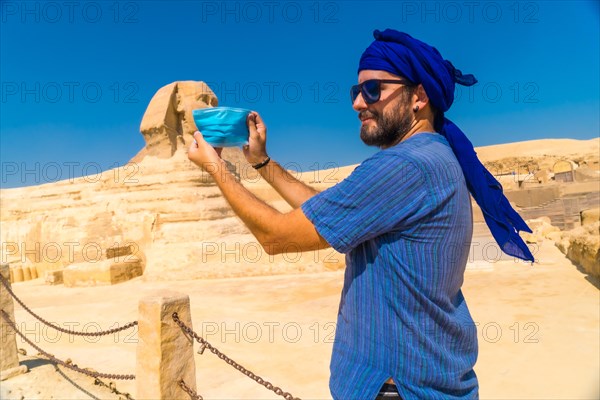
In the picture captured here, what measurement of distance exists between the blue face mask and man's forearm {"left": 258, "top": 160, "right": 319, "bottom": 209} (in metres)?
0.17

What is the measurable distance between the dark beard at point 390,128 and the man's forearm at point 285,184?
0.45 metres

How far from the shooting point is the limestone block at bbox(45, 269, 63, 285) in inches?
476

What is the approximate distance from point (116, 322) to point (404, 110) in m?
6.91

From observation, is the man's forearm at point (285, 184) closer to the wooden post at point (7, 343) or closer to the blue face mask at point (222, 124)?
the blue face mask at point (222, 124)

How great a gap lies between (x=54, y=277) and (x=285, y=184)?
41.4ft

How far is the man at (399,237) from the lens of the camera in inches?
44.9

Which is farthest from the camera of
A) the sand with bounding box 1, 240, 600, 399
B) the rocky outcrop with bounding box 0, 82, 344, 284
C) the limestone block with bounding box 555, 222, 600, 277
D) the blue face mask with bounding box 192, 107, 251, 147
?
the rocky outcrop with bounding box 0, 82, 344, 284

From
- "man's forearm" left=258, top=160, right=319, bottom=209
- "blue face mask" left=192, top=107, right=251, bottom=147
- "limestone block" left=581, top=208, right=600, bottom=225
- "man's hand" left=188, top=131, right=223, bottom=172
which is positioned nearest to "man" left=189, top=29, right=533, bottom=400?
"man's hand" left=188, top=131, right=223, bottom=172

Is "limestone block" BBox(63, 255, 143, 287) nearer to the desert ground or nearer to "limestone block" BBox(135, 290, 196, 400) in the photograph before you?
the desert ground

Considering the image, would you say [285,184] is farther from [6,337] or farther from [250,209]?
[6,337]

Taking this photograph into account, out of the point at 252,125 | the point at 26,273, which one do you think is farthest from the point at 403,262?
the point at 26,273

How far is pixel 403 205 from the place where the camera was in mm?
1127

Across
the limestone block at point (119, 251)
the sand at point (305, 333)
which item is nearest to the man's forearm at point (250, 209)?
the sand at point (305, 333)

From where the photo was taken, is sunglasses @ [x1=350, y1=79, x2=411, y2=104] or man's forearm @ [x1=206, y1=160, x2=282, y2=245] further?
sunglasses @ [x1=350, y1=79, x2=411, y2=104]
